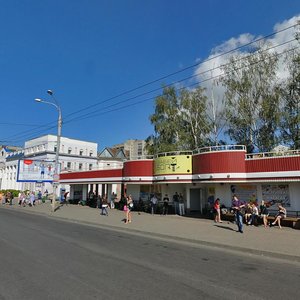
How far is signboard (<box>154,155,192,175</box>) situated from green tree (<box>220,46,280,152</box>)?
9282mm

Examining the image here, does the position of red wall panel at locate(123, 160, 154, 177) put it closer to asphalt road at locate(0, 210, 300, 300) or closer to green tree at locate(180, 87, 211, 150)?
green tree at locate(180, 87, 211, 150)

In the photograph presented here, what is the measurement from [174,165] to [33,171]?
20760 millimetres

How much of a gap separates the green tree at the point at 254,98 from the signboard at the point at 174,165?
928 centimetres

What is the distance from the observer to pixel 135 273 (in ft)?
24.3

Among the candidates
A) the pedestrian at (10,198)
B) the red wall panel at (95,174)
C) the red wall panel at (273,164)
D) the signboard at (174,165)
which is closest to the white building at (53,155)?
the pedestrian at (10,198)

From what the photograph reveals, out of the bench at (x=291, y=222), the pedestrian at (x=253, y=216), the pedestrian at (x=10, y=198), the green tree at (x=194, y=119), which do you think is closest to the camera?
the bench at (x=291, y=222)

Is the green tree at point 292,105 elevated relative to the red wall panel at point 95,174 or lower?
elevated

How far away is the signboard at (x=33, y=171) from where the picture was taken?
37938 millimetres

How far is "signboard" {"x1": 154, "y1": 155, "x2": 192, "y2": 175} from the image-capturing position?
2473 cm

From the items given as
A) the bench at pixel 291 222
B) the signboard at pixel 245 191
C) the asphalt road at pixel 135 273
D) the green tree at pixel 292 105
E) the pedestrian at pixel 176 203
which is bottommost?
the asphalt road at pixel 135 273

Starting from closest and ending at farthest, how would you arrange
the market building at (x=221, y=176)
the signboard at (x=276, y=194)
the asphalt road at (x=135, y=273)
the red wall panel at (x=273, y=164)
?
the asphalt road at (x=135, y=273) < the red wall panel at (x=273, y=164) < the market building at (x=221, y=176) < the signboard at (x=276, y=194)

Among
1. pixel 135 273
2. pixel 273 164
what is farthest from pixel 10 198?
pixel 135 273

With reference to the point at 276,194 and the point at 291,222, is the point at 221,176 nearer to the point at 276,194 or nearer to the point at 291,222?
the point at 276,194

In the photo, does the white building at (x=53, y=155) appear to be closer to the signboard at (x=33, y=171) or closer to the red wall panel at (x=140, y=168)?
the signboard at (x=33, y=171)
